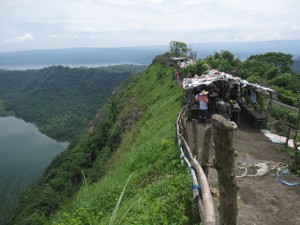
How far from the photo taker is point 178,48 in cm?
4500

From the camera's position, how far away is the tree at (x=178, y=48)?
146ft

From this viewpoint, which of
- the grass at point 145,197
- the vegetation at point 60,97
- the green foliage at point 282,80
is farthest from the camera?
the vegetation at point 60,97

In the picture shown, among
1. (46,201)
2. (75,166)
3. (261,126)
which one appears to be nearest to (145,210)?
(46,201)

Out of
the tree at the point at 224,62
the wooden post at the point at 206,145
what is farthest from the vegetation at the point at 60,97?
the wooden post at the point at 206,145

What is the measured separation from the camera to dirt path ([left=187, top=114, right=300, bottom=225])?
20.5ft

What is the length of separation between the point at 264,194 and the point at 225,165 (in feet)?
14.5

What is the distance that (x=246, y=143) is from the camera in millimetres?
11664

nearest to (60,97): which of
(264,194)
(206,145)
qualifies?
(264,194)

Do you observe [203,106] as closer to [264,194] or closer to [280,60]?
[264,194]

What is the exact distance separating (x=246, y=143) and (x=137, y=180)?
468cm

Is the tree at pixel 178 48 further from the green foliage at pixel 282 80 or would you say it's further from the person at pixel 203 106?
the person at pixel 203 106

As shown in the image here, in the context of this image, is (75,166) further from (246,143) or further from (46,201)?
(246,143)

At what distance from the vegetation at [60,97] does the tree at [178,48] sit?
154 feet

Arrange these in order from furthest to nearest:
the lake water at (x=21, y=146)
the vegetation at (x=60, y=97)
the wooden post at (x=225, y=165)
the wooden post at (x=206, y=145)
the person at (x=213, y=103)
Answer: the vegetation at (x=60, y=97), the lake water at (x=21, y=146), the person at (x=213, y=103), the wooden post at (x=206, y=145), the wooden post at (x=225, y=165)
